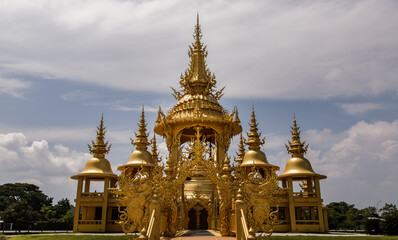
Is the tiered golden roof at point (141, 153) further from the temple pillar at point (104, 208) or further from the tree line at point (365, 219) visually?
the tree line at point (365, 219)

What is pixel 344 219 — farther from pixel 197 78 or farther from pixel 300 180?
pixel 197 78

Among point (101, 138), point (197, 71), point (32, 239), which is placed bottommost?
point (32, 239)

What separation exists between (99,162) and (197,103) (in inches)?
435

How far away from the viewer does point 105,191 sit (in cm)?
3055

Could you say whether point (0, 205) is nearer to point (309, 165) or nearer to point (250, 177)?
point (309, 165)

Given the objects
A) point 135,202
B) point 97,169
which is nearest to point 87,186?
point 97,169

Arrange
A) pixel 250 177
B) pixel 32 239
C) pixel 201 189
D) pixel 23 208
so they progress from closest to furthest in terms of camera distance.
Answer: pixel 250 177, pixel 32 239, pixel 201 189, pixel 23 208

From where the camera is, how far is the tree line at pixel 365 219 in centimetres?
2677

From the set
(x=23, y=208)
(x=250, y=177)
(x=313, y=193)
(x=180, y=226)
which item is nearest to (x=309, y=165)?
(x=313, y=193)

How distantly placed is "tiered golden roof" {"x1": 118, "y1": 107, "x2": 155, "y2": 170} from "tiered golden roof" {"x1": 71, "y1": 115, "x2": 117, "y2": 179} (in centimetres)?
169

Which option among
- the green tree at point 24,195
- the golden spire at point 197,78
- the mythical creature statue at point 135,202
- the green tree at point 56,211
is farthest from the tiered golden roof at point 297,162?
the green tree at point 24,195

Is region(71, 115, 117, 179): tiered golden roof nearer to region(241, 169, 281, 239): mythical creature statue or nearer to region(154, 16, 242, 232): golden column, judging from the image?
region(154, 16, 242, 232): golden column

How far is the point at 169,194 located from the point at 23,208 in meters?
33.8

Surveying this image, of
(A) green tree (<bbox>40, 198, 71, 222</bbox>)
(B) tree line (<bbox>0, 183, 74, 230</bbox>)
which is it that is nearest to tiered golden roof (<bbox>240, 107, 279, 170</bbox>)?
(B) tree line (<bbox>0, 183, 74, 230</bbox>)
